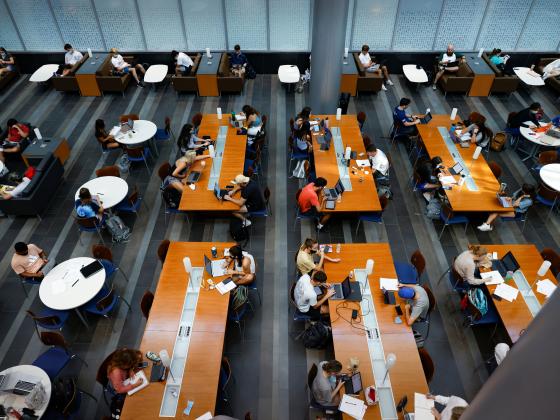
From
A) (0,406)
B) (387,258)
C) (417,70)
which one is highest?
(417,70)

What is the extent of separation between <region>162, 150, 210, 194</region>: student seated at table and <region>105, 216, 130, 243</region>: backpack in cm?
116

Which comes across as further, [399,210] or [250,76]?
[250,76]

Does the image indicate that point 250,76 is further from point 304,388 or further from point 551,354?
point 551,354

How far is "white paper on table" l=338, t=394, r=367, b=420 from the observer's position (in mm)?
5172

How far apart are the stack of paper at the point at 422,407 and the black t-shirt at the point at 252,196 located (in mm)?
4403

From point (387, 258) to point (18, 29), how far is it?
46.1 ft

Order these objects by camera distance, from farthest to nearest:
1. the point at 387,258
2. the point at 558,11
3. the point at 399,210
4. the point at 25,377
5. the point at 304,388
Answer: the point at 558,11, the point at 399,210, the point at 387,258, the point at 304,388, the point at 25,377

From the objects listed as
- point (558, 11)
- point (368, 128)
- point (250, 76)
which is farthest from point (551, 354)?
point (558, 11)

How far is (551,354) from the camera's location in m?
0.63

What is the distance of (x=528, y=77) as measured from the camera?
1247 centimetres

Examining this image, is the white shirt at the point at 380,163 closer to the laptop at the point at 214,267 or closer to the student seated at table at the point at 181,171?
the student seated at table at the point at 181,171

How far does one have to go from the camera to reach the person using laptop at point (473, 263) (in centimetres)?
666

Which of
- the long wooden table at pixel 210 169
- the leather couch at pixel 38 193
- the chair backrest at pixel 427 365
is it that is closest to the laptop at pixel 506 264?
the chair backrest at pixel 427 365

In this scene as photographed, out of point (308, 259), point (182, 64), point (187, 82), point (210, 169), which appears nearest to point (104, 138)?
point (210, 169)
